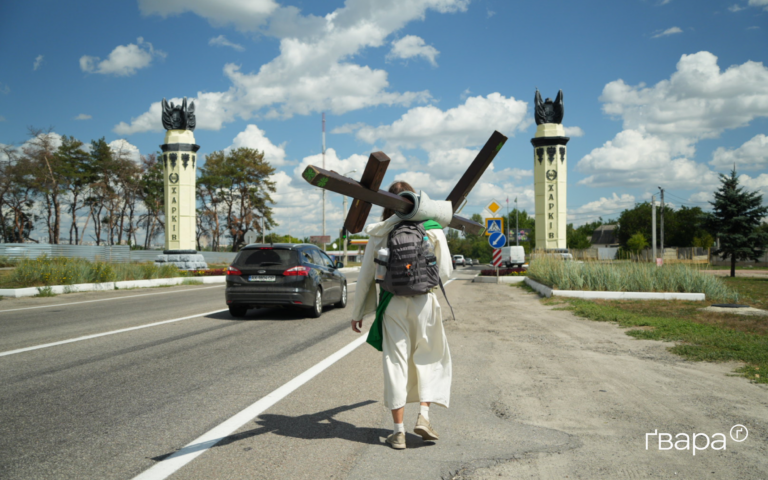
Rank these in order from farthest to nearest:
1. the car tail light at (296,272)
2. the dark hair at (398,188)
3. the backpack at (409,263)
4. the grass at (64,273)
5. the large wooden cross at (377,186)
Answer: the grass at (64,273)
the car tail light at (296,272)
the dark hair at (398,188)
the backpack at (409,263)
the large wooden cross at (377,186)

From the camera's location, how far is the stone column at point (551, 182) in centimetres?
3066

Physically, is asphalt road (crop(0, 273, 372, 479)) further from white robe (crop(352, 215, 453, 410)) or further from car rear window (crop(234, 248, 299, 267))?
white robe (crop(352, 215, 453, 410))

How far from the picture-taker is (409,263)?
3830 mm

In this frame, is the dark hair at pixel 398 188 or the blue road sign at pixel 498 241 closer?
the dark hair at pixel 398 188

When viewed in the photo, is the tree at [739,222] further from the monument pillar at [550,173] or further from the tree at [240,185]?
the tree at [240,185]

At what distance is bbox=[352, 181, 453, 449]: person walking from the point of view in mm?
3848

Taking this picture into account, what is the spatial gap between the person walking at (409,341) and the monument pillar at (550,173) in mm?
28006

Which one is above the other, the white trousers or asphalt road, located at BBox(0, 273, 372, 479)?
the white trousers

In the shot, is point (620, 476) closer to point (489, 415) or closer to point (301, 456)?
point (489, 415)

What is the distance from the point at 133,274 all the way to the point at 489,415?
72.4ft

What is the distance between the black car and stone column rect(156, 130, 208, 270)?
1992cm
